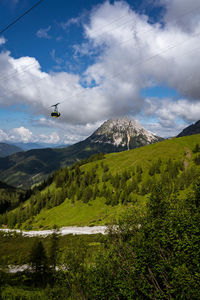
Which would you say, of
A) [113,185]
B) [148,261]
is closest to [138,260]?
[148,261]

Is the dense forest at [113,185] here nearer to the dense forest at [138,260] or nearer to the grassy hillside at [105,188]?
the grassy hillside at [105,188]

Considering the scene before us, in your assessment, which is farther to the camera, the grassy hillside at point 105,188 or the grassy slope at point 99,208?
the grassy hillside at point 105,188

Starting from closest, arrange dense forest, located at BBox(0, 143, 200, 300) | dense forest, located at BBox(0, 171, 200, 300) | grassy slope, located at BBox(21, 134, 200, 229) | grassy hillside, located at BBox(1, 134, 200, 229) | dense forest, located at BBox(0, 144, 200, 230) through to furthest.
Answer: dense forest, located at BBox(0, 171, 200, 300)
dense forest, located at BBox(0, 143, 200, 300)
grassy slope, located at BBox(21, 134, 200, 229)
grassy hillside, located at BBox(1, 134, 200, 229)
dense forest, located at BBox(0, 144, 200, 230)

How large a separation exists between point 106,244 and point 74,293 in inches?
348

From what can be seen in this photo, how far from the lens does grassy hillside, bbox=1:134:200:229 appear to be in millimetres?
125125

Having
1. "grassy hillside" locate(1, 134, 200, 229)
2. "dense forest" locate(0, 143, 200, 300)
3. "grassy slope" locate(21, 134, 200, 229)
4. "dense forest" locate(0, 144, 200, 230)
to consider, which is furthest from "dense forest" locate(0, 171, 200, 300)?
"dense forest" locate(0, 144, 200, 230)

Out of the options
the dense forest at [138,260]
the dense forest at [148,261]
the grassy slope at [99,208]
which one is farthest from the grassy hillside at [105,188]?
the dense forest at [148,261]

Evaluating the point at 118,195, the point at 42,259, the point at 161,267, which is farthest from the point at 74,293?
the point at 118,195

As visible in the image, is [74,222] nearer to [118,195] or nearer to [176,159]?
[118,195]

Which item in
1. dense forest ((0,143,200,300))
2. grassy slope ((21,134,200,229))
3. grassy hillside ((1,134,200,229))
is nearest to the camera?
dense forest ((0,143,200,300))

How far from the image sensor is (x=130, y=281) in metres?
18.6

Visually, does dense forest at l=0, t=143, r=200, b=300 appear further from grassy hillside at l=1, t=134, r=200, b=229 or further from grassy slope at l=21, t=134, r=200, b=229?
grassy hillside at l=1, t=134, r=200, b=229

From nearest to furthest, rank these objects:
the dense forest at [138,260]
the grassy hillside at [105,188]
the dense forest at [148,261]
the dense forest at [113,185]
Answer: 1. the dense forest at [148,261]
2. the dense forest at [138,260]
3. the grassy hillside at [105,188]
4. the dense forest at [113,185]

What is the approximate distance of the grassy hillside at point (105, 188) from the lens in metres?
125
